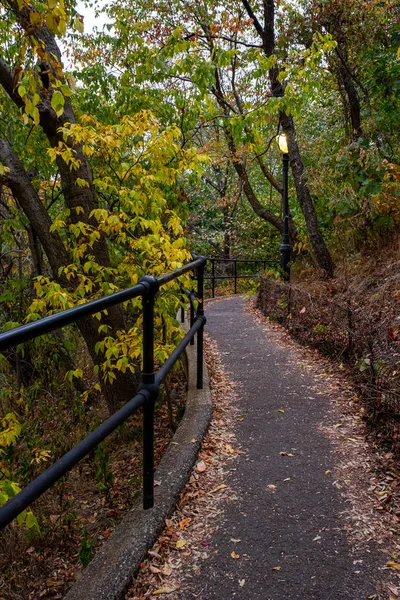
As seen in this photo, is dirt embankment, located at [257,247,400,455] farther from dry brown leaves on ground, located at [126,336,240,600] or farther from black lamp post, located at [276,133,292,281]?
dry brown leaves on ground, located at [126,336,240,600]

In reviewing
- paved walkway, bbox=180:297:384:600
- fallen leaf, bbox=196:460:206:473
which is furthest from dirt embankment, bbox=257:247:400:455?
fallen leaf, bbox=196:460:206:473

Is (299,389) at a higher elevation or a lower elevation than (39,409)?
higher

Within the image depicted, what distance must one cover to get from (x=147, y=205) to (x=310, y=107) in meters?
13.8

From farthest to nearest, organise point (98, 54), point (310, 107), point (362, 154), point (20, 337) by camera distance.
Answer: point (310, 107), point (98, 54), point (362, 154), point (20, 337)

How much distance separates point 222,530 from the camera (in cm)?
235

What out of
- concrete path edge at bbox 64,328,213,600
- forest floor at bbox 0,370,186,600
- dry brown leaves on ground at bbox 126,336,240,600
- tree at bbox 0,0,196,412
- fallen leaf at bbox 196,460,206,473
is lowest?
forest floor at bbox 0,370,186,600

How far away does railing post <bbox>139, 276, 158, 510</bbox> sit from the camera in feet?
7.37

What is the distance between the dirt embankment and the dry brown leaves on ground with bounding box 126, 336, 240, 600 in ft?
3.48

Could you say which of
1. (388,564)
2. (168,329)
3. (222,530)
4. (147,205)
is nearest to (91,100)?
(147,205)

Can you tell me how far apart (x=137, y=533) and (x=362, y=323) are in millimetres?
2982

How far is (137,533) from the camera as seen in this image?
7.06 feet

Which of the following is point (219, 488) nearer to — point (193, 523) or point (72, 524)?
point (193, 523)

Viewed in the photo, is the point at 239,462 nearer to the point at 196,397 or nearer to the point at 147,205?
the point at 196,397

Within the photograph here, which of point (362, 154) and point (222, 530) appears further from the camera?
point (362, 154)
